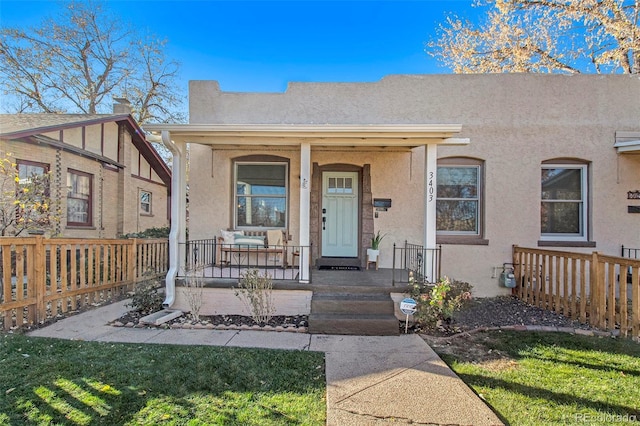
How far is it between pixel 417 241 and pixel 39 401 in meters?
6.48

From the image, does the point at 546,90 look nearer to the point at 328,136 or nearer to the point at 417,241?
the point at 417,241

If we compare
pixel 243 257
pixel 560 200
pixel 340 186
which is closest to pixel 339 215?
pixel 340 186

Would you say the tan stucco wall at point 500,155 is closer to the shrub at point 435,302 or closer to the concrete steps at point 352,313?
the shrub at point 435,302

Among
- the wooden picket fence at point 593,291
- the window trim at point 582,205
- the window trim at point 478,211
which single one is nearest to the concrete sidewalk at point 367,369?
the wooden picket fence at point 593,291

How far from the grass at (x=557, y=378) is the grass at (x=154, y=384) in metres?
1.60

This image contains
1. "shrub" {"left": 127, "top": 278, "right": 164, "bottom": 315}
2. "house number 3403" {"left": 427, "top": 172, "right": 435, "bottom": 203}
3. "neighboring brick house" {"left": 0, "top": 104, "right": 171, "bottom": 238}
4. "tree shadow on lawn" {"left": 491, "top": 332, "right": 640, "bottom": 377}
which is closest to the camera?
"tree shadow on lawn" {"left": 491, "top": 332, "right": 640, "bottom": 377}

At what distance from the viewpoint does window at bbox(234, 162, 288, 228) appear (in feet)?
24.9

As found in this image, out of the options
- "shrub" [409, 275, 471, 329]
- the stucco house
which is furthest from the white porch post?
the stucco house

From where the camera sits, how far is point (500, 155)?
727 centimetres

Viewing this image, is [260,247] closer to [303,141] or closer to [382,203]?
[303,141]

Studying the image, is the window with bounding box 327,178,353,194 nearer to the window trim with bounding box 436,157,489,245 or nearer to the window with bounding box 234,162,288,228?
the window with bounding box 234,162,288,228

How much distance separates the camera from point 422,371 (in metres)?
3.47

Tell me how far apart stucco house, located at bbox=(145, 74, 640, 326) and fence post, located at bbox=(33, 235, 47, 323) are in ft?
9.58

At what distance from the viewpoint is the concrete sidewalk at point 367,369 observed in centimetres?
266
